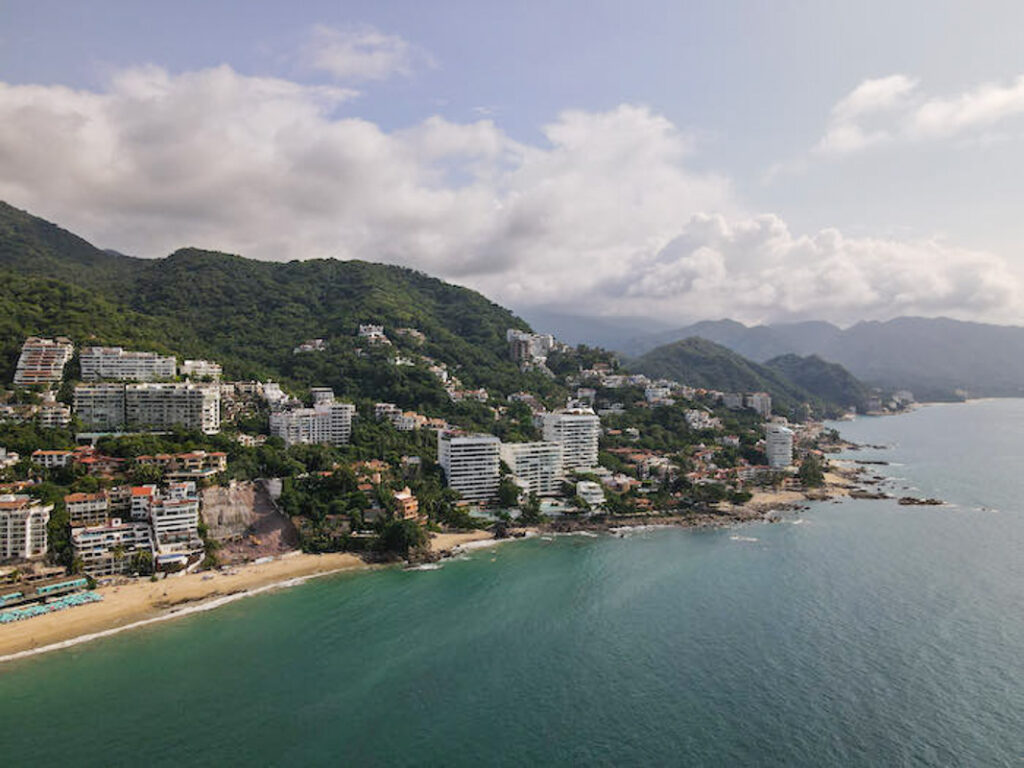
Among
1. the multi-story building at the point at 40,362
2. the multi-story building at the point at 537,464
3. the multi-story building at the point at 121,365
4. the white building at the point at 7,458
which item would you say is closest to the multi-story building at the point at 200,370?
the multi-story building at the point at 121,365

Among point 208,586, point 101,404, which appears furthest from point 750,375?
point 208,586

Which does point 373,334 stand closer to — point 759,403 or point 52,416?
point 52,416

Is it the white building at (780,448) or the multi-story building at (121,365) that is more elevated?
the multi-story building at (121,365)

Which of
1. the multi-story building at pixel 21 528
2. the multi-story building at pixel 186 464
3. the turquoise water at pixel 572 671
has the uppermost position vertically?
the multi-story building at pixel 186 464

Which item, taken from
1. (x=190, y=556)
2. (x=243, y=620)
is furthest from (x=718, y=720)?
(x=190, y=556)

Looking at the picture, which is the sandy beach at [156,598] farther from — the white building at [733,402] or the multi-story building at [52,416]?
the white building at [733,402]

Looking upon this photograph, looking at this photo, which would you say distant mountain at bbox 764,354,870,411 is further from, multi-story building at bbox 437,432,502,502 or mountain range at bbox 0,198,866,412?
multi-story building at bbox 437,432,502,502
